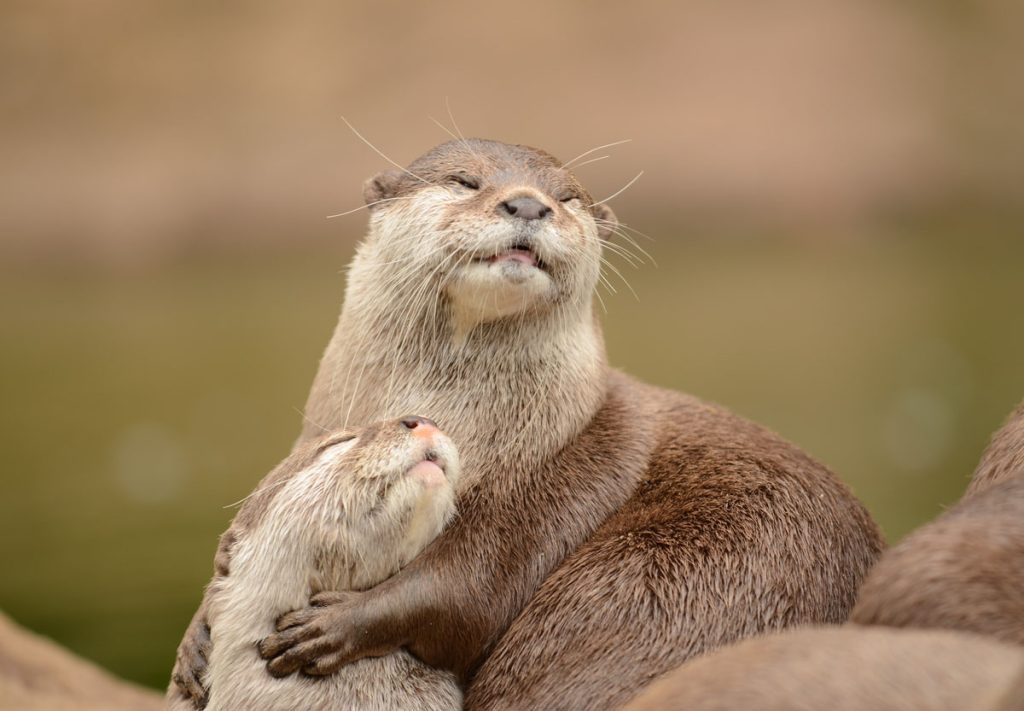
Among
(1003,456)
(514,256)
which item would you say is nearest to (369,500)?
(514,256)

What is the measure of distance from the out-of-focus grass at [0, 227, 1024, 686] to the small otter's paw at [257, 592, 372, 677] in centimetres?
421

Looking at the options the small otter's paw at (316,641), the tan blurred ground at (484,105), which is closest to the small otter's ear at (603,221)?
the small otter's paw at (316,641)

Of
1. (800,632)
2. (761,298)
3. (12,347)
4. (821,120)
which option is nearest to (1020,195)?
(821,120)

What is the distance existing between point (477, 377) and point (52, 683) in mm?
2062

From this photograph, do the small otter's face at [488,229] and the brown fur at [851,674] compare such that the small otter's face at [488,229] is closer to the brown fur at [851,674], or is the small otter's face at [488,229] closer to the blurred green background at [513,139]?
the brown fur at [851,674]

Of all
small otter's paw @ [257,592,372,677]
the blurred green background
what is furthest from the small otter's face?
the blurred green background

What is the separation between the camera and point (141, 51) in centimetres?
1178

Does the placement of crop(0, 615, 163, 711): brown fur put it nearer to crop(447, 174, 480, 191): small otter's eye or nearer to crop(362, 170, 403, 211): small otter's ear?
crop(362, 170, 403, 211): small otter's ear

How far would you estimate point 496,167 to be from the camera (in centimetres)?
351

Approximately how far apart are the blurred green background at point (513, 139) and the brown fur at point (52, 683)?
3.48 meters

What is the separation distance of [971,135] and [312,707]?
10900mm

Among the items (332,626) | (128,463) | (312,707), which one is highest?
(332,626)

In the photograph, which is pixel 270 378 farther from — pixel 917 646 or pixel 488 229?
pixel 917 646

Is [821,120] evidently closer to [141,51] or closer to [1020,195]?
[1020,195]
